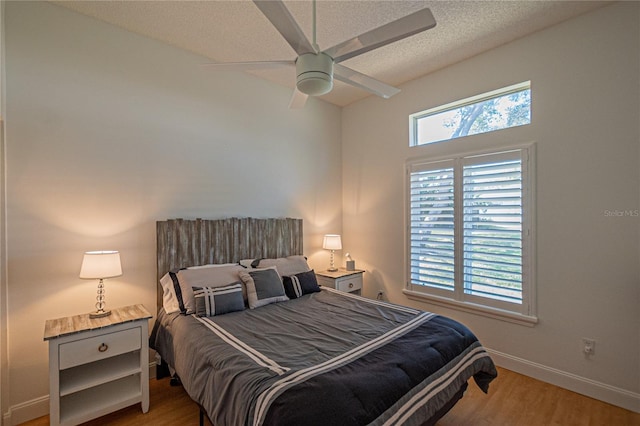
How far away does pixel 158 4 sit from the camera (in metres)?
2.35

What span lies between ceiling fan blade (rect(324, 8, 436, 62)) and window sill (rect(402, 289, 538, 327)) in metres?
2.63

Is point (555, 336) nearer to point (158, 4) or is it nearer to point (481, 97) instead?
point (481, 97)

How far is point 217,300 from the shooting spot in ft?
7.93

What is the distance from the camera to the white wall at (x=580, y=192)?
230 cm

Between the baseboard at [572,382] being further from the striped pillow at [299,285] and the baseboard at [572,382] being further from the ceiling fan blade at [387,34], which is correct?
the ceiling fan blade at [387,34]

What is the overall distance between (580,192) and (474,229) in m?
0.88

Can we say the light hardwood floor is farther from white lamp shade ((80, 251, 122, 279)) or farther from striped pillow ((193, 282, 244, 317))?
white lamp shade ((80, 251, 122, 279))

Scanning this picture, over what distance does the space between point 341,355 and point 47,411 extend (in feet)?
7.59

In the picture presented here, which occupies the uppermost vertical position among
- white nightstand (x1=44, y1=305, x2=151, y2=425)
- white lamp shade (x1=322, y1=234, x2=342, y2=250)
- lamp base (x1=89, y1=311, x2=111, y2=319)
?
white lamp shade (x1=322, y1=234, x2=342, y2=250)

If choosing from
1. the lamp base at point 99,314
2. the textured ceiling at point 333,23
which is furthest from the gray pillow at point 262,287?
the textured ceiling at point 333,23

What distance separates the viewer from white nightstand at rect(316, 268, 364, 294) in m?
3.67

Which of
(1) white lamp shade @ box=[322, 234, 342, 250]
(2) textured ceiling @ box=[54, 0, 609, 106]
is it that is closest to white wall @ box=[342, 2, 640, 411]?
(2) textured ceiling @ box=[54, 0, 609, 106]

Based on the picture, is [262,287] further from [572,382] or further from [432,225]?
[572,382]

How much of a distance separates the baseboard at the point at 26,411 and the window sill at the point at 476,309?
11.3ft
